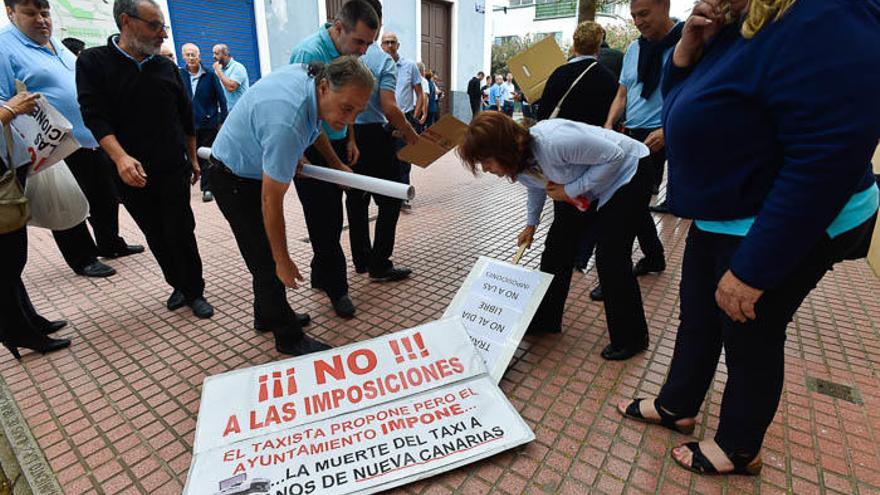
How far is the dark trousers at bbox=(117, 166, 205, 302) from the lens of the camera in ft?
9.10

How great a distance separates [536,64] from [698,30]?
7.86 ft

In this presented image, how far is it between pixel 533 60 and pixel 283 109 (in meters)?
2.37

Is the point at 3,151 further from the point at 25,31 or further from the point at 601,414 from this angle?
the point at 601,414

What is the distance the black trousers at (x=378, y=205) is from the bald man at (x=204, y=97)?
2987 millimetres

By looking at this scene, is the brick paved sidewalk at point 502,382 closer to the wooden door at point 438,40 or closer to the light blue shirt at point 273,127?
the light blue shirt at point 273,127

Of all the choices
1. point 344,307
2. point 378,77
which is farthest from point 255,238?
point 378,77

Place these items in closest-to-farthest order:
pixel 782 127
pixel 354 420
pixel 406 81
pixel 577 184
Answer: pixel 782 127
pixel 354 420
pixel 577 184
pixel 406 81

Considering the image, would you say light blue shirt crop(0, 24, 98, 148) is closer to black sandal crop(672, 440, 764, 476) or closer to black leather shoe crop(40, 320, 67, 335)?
black leather shoe crop(40, 320, 67, 335)

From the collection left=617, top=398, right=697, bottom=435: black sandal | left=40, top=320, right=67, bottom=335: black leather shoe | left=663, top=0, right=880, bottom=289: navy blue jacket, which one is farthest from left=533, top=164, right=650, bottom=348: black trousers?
left=40, top=320, right=67, bottom=335: black leather shoe

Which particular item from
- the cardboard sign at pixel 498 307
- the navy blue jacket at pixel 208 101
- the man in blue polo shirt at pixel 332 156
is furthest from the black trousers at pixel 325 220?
the navy blue jacket at pixel 208 101

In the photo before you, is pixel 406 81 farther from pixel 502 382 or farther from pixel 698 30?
pixel 698 30

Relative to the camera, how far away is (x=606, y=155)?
1.96 meters

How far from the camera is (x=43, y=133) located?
7.91 feet

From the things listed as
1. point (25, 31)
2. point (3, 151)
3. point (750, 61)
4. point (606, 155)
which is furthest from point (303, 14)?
point (750, 61)
